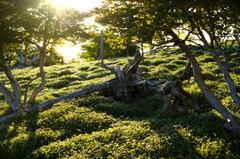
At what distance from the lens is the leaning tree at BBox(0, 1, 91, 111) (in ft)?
39.1

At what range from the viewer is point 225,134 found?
698 centimetres

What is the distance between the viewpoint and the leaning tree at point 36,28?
11.9 meters

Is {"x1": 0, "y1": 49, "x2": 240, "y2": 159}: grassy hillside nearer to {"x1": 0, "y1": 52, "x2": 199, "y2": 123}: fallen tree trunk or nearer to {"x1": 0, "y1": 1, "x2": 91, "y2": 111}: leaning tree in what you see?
{"x1": 0, "y1": 52, "x2": 199, "y2": 123}: fallen tree trunk

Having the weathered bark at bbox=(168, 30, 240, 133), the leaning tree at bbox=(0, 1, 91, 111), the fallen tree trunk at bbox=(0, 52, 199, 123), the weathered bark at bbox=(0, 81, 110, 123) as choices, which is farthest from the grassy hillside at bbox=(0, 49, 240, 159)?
the leaning tree at bbox=(0, 1, 91, 111)

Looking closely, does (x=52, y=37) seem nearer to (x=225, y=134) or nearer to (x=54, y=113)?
(x=54, y=113)

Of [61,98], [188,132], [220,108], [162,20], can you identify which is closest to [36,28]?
[61,98]

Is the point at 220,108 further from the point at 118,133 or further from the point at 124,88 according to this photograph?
the point at 124,88

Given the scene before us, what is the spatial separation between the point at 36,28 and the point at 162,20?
9252 millimetres

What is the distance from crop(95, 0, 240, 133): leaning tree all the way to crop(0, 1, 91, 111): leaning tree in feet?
14.6

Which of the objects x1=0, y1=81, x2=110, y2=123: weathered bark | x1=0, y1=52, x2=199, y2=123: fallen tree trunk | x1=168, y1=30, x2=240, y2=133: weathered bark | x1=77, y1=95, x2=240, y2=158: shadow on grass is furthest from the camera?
x1=0, y1=52, x2=199, y2=123: fallen tree trunk

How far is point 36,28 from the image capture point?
12.5 m

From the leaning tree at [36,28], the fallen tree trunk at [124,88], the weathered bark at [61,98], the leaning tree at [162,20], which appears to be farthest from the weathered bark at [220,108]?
the leaning tree at [36,28]

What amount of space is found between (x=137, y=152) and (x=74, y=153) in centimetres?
253

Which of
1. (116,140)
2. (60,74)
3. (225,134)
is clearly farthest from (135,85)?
(60,74)
